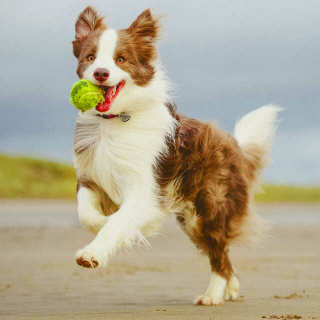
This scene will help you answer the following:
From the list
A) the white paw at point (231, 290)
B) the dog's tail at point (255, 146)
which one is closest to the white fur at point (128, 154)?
the white paw at point (231, 290)

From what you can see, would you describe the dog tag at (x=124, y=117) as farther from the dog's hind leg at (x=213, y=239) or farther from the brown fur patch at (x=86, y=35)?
the dog's hind leg at (x=213, y=239)

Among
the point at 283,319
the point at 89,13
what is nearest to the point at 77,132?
the point at 89,13

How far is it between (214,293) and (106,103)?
7.55 feet

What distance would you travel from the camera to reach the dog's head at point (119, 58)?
6.60 meters

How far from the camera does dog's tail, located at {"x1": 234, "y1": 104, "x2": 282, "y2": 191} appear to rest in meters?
8.83

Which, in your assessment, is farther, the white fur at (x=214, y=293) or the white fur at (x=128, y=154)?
the white fur at (x=214, y=293)

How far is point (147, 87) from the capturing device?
6.98 meters

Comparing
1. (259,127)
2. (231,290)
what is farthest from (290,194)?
(231,290)

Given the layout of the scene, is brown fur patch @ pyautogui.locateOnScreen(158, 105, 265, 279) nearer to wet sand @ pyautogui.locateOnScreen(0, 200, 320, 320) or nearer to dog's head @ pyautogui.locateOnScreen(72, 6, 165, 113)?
wet sand @ pyautogui.locateOnScreen(0, 200, 320, 320)

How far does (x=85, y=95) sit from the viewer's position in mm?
6523

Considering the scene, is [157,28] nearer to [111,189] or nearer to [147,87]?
[147,87]

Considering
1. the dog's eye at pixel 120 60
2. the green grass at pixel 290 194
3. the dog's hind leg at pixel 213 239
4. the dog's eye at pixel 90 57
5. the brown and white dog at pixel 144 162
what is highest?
the dog's eye at pixel 120 60

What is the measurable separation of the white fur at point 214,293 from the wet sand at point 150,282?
12 centimetres

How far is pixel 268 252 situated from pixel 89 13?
8305 millimetres
